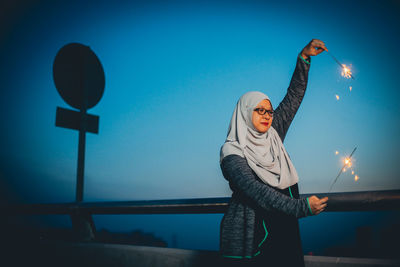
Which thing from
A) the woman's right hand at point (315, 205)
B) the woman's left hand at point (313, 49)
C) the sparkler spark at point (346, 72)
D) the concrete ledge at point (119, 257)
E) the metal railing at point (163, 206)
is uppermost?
the woman's left hand at point (313, 49)

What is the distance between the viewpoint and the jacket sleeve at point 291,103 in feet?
6.58

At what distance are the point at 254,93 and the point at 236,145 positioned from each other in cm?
39

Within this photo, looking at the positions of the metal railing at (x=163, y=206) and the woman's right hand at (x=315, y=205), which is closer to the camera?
the woman's right hand at (x=315, y=205)

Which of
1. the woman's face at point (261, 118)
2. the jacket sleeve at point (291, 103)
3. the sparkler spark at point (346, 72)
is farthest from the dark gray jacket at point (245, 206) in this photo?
the sparkler spark at point (346, 72)

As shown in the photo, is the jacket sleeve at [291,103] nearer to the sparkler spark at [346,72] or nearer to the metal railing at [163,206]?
the sparkler spark at [346,72]

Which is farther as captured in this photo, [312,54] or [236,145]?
[312,54]

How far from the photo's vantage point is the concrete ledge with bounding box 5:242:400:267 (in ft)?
5.98

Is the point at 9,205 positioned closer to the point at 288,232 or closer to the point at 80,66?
the point at 80,66

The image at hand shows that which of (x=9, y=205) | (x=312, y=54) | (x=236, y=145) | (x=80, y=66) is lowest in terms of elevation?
(x=9, y=205)

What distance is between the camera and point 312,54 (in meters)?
1.91

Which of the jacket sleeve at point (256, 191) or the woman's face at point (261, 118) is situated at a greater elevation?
the woman's face at point (261, 118)

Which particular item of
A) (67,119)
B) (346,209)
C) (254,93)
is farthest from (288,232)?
(67,119)

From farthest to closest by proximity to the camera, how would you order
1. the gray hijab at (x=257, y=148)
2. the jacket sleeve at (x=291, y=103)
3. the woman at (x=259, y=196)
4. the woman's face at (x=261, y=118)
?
the jacket sleeve at (x=291, y=103), the woman's face at (x=261, y=118), the gray hijab at (x=257, y=148), the woman at (x=259, y=196)

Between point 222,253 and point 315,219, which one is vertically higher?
point 315,219
